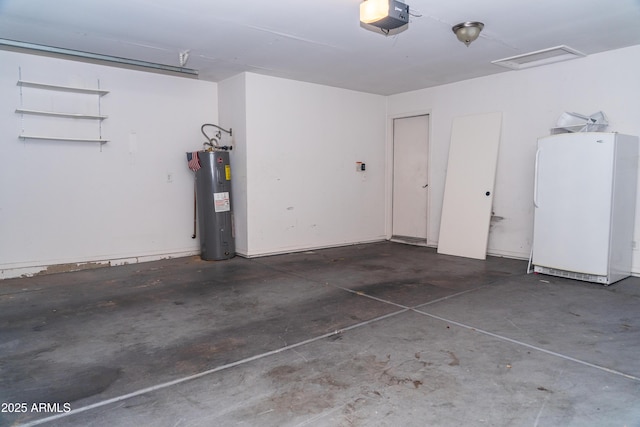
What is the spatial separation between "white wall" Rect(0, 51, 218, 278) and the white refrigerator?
4.70 m

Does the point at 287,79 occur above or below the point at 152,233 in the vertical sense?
above

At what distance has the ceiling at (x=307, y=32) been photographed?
348cm

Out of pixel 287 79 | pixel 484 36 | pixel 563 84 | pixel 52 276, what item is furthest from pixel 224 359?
pixel 563 84

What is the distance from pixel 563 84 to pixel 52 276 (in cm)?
680

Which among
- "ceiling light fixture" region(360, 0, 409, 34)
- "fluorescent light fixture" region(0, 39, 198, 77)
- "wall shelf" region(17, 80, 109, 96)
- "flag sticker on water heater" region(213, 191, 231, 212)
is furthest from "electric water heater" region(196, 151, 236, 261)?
"ceiling light fixture" region(360, 0, 409, 34)

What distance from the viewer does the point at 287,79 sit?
601cm

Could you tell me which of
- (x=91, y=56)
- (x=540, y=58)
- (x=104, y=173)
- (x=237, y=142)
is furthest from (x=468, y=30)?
(x=104, y=173)

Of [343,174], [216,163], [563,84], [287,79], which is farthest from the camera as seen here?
[343,174]

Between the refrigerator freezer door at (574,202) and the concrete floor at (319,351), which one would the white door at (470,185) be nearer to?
the refrigerator freezer door at (574,202)

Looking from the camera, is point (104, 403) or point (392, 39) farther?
point (392, 39)

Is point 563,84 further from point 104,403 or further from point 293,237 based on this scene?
point 104,403

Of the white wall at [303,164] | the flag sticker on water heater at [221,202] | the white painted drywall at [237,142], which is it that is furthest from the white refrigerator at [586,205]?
the flag sticker on water heater at [221,202]

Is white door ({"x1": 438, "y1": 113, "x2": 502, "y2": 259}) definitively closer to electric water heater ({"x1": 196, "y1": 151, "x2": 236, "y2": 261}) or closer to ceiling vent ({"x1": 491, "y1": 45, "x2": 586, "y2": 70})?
ceiling vent ({"x1": 491, "y1": 45, "x2": 586, "y2": 70})

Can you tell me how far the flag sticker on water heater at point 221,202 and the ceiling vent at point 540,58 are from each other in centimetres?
402
